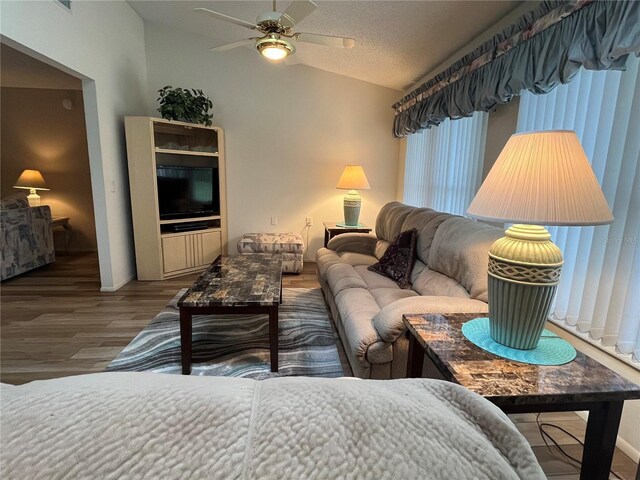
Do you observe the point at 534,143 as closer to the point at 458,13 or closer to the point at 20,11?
the point at 458,13

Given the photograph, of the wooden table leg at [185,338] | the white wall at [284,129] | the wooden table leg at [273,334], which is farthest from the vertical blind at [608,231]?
the white wall at [284,129]

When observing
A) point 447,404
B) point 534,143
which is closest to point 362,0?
point 534,143

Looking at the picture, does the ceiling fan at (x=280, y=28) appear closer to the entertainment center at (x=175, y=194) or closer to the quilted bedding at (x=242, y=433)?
A: the entertainment center at (x=175, y=194)

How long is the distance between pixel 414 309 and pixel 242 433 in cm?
140

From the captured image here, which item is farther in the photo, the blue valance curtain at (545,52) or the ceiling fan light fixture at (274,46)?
the ceiling fan light fixture at (274,46)

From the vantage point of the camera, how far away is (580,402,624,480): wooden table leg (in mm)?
1061

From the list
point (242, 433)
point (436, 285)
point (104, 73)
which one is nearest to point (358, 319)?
point (436, 285)

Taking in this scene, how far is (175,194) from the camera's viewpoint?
4.11 m

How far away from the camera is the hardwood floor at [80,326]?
1711 millimetres

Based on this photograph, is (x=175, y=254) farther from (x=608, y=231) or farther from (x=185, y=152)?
(x=608, y=231)

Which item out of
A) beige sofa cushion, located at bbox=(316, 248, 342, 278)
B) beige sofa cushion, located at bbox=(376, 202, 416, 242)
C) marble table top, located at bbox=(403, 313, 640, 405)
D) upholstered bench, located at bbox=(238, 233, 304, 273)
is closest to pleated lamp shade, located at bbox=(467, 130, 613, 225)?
marble table top, located at bbox=(403, 313, 640, 405)

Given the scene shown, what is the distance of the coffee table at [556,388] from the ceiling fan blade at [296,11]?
195 cm

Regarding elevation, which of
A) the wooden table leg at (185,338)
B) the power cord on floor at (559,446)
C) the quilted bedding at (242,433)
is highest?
the quilted bedding at (242,433)

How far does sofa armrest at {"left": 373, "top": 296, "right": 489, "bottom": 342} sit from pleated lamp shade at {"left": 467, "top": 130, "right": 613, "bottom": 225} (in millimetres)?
638
